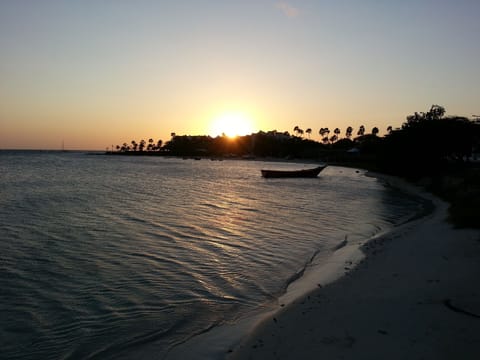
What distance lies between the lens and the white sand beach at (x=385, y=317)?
5910 millimetres

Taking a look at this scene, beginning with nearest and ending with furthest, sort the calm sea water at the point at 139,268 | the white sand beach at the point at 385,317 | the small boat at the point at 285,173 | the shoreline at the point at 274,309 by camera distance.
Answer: the white sand beach at the point at 385,317 → the shoreline at the point at 274,309 → the calm sea water at the point at 139,268 → the small boat at the point at 285,173

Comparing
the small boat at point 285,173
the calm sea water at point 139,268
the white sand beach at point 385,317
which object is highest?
the small boat at point 285,173

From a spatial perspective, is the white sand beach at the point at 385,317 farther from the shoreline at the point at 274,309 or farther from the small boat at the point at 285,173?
the small boat at the point at 285,173

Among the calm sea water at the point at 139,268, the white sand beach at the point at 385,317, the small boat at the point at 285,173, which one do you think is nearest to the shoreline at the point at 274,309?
the white sand beach at the point at 385,317

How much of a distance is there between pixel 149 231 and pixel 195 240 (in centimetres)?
280

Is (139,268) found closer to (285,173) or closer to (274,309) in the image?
(274,309)

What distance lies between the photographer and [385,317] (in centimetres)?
718

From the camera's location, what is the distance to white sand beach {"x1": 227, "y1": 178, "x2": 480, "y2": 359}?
233 inches

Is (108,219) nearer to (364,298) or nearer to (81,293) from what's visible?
(81,293)

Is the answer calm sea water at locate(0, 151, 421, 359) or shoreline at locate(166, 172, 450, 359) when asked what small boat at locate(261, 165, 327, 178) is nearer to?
calm sea water at locate(0, 151, 421, 359)

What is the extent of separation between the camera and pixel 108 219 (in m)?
20.2

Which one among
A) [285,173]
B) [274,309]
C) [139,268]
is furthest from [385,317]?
[285,173]

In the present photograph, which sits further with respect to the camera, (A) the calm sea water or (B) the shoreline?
(A) the calm sea water

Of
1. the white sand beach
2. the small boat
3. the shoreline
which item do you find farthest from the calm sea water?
the small boat
